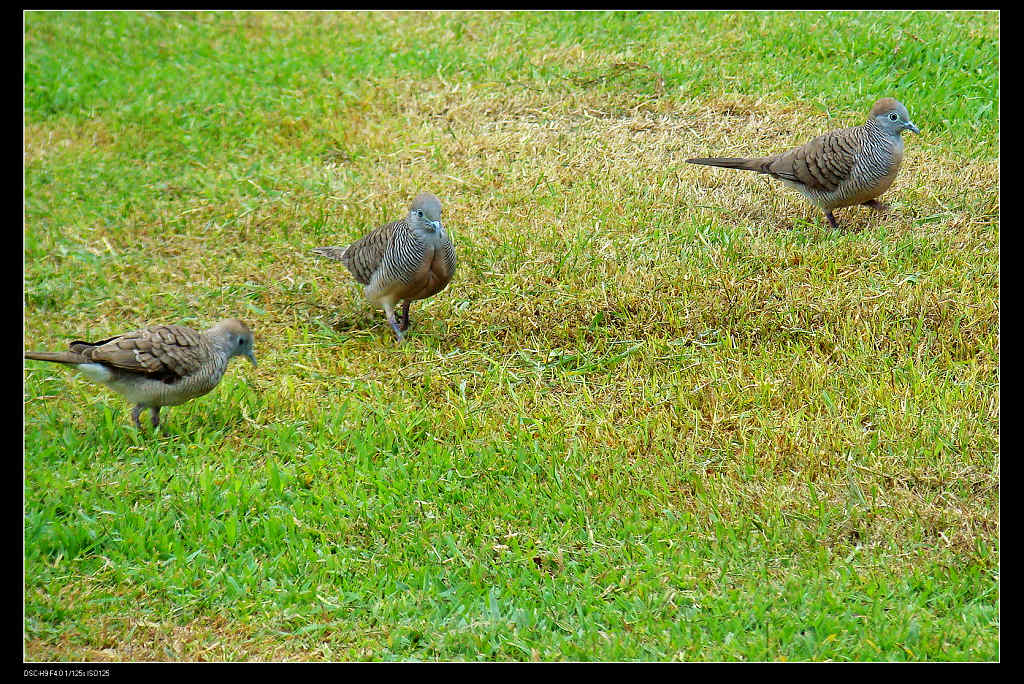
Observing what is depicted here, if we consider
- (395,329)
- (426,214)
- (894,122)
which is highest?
(426,214)

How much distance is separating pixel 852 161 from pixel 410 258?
3196mm

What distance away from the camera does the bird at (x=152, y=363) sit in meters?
5.24

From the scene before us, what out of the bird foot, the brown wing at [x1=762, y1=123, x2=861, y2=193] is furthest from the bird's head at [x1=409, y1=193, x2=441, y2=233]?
the brown wing at [x1=762, y1=123, x2=861, y2=193]

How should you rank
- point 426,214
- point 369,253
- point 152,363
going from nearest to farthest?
point 152,363, point 426,214, point 369,253

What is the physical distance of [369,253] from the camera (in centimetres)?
657

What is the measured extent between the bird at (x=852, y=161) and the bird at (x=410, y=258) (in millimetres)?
2769

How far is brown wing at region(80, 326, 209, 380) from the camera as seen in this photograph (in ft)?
17.2

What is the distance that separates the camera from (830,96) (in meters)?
9.49

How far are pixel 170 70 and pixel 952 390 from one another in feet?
29.0

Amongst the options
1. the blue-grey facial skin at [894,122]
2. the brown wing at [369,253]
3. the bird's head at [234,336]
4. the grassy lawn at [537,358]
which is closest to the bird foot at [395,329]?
the grassy lawn at [537,358]

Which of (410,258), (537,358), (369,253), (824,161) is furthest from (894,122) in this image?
(369,253)

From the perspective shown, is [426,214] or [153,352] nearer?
[153,352]

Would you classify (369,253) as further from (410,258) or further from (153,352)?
(153,352)

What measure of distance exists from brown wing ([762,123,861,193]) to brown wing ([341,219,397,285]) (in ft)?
9.69
